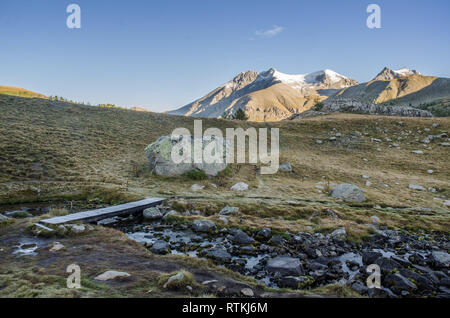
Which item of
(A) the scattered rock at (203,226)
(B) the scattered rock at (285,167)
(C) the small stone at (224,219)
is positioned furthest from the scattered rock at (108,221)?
(B) the scattered rock at (285,167)

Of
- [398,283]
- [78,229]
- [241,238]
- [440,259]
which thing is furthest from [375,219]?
[78,229]

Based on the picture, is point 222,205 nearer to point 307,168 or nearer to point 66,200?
point 66,200

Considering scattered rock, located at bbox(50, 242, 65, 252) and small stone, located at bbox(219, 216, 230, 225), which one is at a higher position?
scattered rock, located at bbox(50, 242, 65, 252)

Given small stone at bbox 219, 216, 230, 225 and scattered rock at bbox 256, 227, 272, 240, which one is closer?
scattered rock at bbox 256, 227, 272, 240

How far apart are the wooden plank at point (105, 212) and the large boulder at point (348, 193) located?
16.5 meters

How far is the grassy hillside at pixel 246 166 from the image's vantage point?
21.1m

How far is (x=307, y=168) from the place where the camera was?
3447 cm

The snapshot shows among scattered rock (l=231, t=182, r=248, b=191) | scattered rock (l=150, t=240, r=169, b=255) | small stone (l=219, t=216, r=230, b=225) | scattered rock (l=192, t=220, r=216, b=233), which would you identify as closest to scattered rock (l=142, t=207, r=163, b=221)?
scattered rock (l=192, t=220, r=216, b=233)

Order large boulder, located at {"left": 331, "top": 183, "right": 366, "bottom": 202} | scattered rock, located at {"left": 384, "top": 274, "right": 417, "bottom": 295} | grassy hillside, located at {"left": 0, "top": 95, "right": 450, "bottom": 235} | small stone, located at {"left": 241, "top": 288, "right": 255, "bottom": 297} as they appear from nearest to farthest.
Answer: small stone, located at {"left": 241, "top": 288, "right": 255, "bottom": 297} → scattered rock, located at {"left": 384, "top": 274, "right": 417, "bottom": 295} → grassy hillside, located at {"left": 0, "top": 95, "right": 450, "bottom": 235} → large boulder, located at {"left": 331, "top": 183, "right": 366, "bottom": 202}

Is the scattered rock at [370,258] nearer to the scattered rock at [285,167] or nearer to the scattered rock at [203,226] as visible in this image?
the scattered rock at [203,226]

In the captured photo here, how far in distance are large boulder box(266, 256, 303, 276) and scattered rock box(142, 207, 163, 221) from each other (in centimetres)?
944

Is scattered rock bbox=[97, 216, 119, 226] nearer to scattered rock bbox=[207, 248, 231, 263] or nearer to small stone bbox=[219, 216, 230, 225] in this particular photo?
small stone bbox=[219, 216, 230, 225]

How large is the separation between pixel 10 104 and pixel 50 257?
5463 centimetres

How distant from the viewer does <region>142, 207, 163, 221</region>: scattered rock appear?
1756cm
